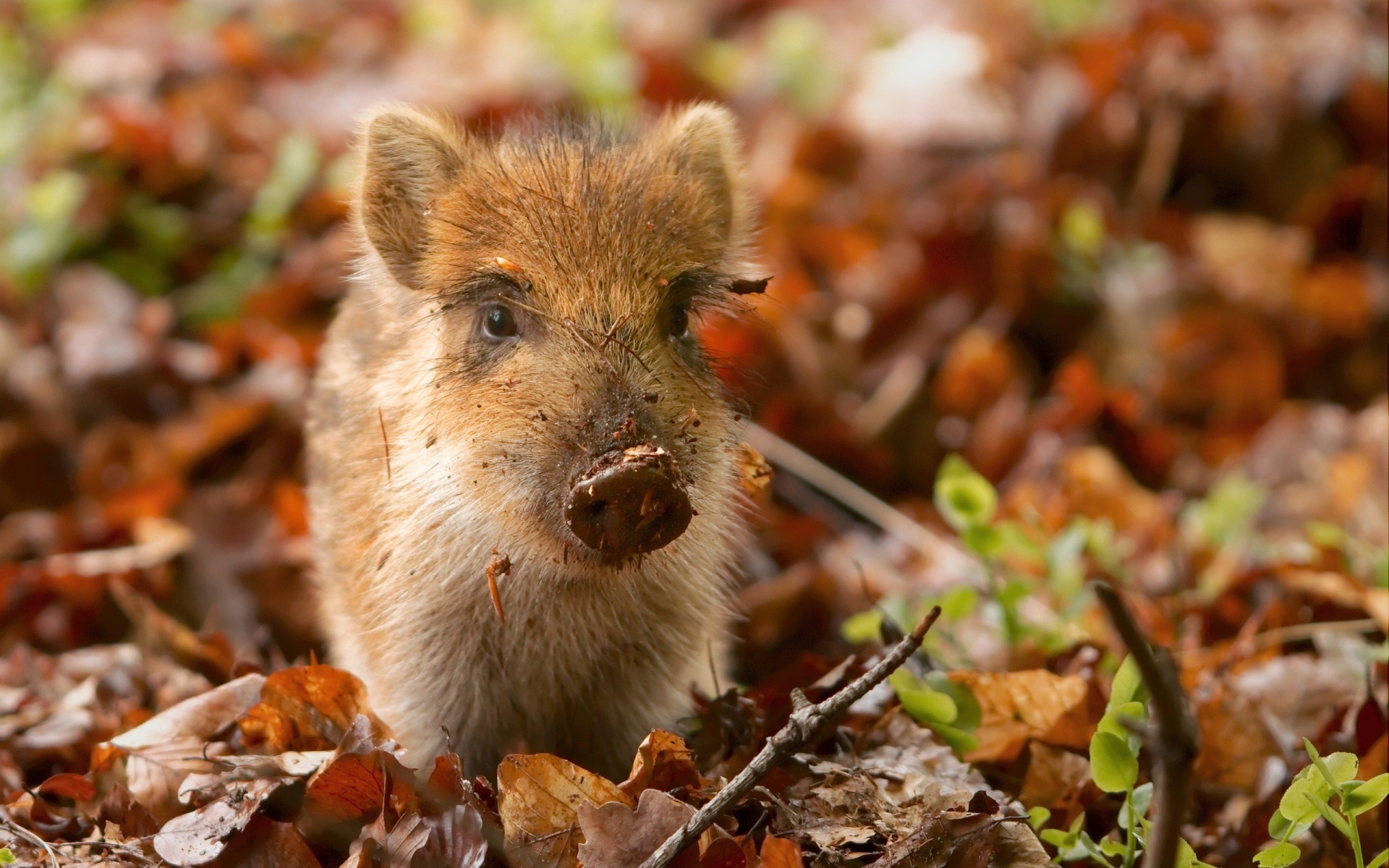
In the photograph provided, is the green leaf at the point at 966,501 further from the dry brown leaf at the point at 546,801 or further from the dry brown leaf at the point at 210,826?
the dry brown leaf at the point at 210,826

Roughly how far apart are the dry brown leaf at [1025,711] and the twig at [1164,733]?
1.07m

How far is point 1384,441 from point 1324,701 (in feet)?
6.58

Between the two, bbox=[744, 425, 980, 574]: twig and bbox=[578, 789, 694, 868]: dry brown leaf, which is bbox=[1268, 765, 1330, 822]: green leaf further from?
bbox=[744, 425, 980, 574]: twig

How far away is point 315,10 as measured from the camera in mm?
9469

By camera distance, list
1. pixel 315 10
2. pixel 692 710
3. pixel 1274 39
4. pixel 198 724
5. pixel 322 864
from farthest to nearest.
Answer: pixel 315 10
pixel 1274 39
pixel 692 710
pixel 198 724
pixel 322 864

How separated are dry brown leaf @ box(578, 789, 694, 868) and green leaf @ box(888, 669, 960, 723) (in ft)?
2.25

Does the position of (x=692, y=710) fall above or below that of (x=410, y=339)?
below

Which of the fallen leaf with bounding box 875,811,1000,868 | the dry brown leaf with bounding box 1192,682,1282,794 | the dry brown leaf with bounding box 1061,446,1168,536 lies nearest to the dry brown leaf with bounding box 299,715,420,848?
the fallen leaf with bounding box 875,811,1000,868

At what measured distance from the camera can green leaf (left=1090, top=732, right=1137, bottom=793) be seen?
2740 millimetres

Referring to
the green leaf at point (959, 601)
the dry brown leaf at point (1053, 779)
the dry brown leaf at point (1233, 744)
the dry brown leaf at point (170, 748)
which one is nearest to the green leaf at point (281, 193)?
the dry brown leaf at point (170, 748)

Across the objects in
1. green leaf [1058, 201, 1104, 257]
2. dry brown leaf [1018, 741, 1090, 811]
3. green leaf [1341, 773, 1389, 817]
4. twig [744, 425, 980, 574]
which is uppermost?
green leaf [1058, 201, 1104, 257]

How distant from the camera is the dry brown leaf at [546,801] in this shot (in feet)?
9.30

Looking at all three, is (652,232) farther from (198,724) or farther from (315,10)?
(315,10)

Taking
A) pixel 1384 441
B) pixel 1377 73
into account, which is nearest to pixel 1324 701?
pixel 1384 441
